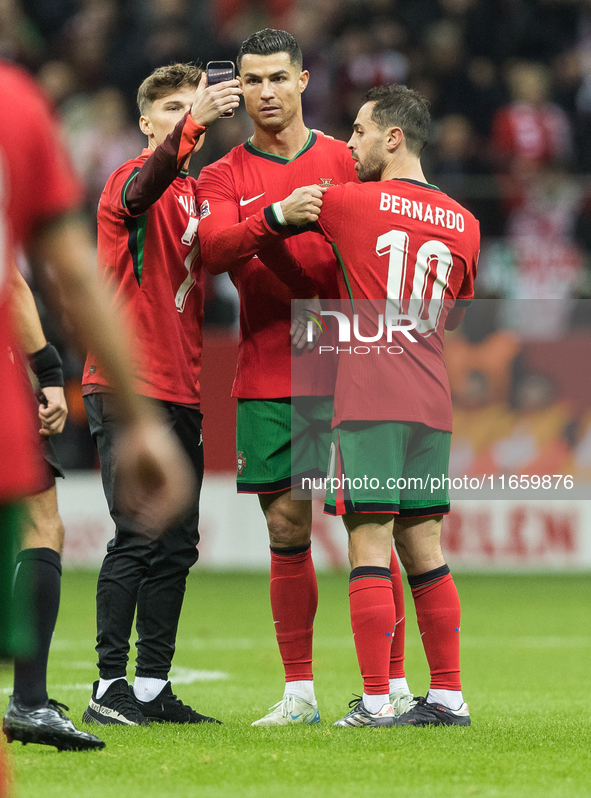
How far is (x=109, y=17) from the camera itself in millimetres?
14453

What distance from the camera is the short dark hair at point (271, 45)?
4930 mm

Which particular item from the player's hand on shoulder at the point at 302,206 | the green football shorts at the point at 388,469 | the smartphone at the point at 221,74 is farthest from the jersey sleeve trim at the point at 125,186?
the green football shorts at the point at 388,469

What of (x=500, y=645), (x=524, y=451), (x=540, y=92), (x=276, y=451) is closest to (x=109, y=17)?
(x=540, y=92)

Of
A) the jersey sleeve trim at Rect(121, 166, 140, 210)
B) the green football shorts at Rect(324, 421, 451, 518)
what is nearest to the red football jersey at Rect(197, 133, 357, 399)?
the jersey sleeve trim at Rect(121, 166, 140, 210)

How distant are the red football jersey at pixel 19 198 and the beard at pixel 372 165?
257cm

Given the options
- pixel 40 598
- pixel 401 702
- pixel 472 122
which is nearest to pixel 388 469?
pixel 401 702

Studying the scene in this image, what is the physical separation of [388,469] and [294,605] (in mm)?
842

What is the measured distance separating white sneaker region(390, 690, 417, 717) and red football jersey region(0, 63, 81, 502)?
293 centimetres

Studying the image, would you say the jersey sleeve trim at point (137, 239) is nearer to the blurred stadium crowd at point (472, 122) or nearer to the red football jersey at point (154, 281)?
the red football jersey at point (154, 281)

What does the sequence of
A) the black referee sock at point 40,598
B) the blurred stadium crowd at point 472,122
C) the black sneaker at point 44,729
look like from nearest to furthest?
the black sneaker at point 44,729 < the black referee sock at point 40,598 < the blurred stadium crowd at point 472,122

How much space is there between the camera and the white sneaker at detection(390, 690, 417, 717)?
188 inches

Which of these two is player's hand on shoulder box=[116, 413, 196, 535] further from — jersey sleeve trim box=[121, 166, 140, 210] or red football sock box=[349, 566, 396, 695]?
jersey sleeve trim box=[121, 166, 140, 210]

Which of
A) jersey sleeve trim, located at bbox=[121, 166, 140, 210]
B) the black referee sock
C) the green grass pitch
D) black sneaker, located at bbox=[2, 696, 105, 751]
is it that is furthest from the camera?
jersey sleeve trim, located at bbox=[121, 166, 140, 210]

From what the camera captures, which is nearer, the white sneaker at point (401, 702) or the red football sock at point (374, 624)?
the red football sock at point (374, 624)
